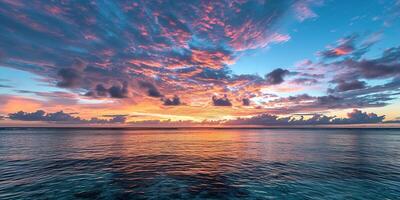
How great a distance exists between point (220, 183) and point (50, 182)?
1812 centimetres

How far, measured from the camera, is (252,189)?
845 inches

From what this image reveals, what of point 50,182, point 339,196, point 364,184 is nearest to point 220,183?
point 339,196

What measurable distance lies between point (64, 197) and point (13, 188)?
733 centimetres

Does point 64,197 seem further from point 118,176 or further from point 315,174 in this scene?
point 315,174

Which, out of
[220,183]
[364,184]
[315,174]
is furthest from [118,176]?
[364,184]

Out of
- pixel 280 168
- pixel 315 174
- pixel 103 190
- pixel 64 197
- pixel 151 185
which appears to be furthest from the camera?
pixel 280 168

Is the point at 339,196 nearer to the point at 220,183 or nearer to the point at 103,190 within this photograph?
the point at 220,183

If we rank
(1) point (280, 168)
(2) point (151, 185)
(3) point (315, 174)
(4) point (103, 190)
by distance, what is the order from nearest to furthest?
(4) point (103, 190)
(2) point (151, 185)
(3) point (315, 174)
(1) point (280, 168)

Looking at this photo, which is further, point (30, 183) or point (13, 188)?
Result: point (30, 183)

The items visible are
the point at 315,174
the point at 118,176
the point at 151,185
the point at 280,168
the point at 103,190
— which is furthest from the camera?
the point at 280,168

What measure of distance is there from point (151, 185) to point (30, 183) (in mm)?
12824

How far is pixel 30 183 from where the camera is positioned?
23469 millimetres

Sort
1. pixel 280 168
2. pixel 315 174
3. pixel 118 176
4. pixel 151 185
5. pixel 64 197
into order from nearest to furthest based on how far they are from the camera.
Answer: pixel 64 197, pixel 151 185, pixel 118 176, pixel 315 174, pixel 280 168

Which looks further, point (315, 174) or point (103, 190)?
point (315, 174)
